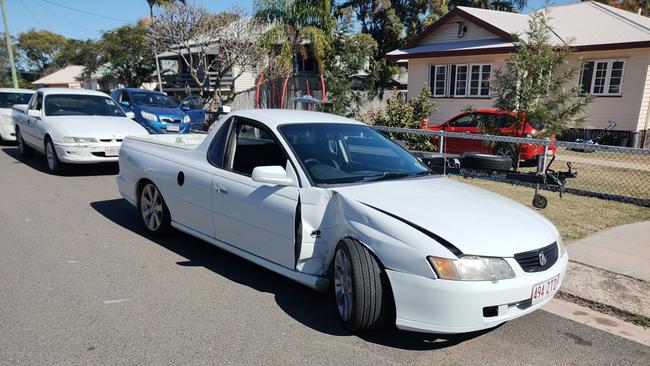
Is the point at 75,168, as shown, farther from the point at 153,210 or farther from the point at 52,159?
the point at 153,210

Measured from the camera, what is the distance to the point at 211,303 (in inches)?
156

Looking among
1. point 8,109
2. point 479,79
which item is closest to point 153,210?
point 8,109

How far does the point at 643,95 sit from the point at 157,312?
1743 cm

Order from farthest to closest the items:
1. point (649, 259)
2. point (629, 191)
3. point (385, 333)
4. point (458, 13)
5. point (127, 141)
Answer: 1. point (458, 13)
2. point (629, 191)
3. point (127, 141)
4. point (649, 259)
5. point (385, 333)

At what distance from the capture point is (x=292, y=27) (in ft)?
→ 69.7

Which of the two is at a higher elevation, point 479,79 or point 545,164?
point 479,79

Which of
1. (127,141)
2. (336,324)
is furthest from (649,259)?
(127,141)

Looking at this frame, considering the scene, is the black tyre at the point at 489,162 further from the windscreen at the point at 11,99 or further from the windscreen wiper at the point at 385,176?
the windscreen at the point at 11,99

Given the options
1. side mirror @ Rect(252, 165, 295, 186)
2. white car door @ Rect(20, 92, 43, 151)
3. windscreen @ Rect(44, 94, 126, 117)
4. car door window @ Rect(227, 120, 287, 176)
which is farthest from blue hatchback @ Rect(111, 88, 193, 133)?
side mirror @ Rect(252, 165, 295, 186)

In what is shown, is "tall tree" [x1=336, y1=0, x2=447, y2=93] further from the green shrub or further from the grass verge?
the grass verge

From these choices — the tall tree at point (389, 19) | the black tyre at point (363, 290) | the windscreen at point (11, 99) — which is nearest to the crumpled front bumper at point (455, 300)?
the black tyre at point (363, 290)

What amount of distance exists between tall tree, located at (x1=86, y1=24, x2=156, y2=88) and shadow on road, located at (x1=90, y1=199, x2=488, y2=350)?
A: 113 feet

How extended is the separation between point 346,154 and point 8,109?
13.2m

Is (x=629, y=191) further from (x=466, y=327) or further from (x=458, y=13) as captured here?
(x=458, y=13)
